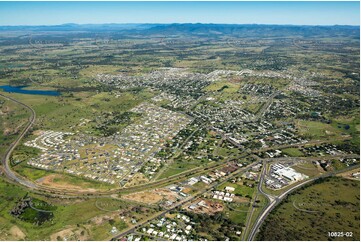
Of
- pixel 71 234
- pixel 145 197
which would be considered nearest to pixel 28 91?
pixel 145 197

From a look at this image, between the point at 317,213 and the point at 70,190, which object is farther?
the point at 70,190

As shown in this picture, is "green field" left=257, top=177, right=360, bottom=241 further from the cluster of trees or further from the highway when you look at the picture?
the cluster of trees

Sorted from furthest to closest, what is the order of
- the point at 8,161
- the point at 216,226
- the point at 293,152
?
the point at 293,152
the point at 8,161
the point at 216,226

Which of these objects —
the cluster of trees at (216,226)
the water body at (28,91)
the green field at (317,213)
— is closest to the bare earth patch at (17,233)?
the cluster of trees at (216,226)

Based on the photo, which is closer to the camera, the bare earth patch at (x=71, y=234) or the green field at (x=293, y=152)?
the bare earth patch at (x=71, y=234)

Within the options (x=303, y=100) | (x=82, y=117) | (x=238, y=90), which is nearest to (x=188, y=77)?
(x=238, y=90)

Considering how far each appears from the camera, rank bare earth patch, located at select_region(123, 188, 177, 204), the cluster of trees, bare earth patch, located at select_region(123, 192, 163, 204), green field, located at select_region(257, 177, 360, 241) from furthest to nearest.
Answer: bare earth patch, located at select_region(123, 188, 177, 204) → bare earth patch, located at select_region(123, 192, 163, 204) → green field, located at select_region(257, 177, 360, 241) → the cluster of trees

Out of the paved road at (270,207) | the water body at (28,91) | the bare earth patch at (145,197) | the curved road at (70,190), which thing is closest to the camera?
the paved road at (270,207)

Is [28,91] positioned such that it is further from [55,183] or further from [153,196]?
[153,196]

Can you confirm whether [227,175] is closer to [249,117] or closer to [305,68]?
[249,117]

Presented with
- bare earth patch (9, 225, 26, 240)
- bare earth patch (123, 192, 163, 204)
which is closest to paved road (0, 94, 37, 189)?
bare earth patch (9, 225, 26, 240)

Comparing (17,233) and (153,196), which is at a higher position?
(153,196)

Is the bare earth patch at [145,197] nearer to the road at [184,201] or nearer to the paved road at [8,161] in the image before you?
the road at [184,201]
